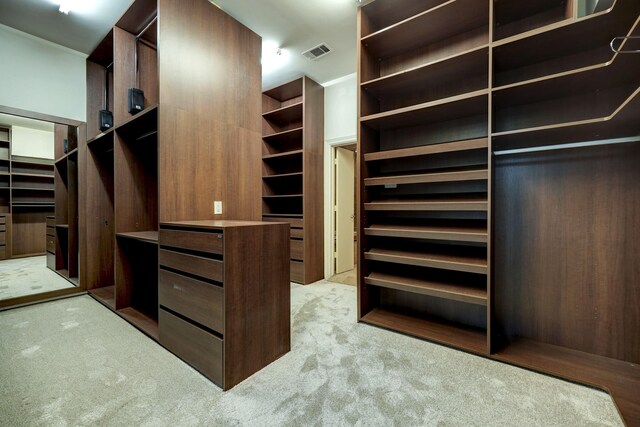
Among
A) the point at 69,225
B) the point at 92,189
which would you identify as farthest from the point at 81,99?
the point at 69,225

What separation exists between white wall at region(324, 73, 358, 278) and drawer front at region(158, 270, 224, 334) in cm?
245

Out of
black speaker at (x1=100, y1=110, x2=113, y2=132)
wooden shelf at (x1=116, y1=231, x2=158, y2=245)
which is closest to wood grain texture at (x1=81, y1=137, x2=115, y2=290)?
black speaker at (x1=100, y1=110, x2=113, y2=132)

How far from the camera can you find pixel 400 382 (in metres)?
1.56

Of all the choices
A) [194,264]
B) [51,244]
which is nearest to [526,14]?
[194,264]

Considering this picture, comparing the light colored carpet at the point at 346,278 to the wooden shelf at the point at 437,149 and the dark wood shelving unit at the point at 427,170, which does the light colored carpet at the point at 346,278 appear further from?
the wooden shelf at the point at 437,149

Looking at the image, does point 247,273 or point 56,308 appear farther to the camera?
point 56,308

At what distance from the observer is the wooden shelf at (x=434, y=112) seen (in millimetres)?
1886

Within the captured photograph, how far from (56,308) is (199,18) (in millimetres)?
3153

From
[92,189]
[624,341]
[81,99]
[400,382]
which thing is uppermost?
[81,99]

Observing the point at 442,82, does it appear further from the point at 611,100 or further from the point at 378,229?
the point at 378,229

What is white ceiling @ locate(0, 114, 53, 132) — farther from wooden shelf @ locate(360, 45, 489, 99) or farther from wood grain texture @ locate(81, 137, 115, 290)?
wooden shelf @ locate(360, 45, 489, 99)

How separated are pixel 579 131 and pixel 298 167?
10.9 feet

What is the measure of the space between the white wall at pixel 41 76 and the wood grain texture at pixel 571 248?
181 inches

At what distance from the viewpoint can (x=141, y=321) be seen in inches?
91.3
